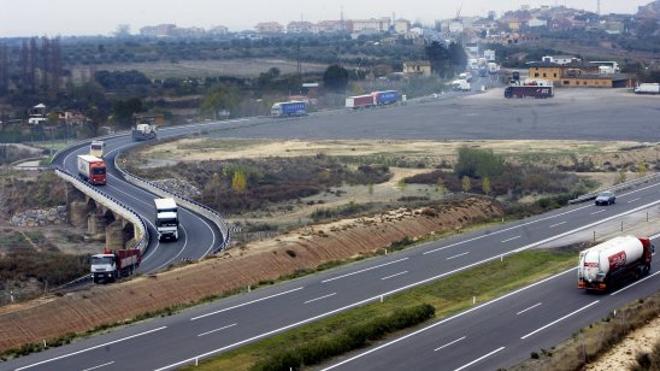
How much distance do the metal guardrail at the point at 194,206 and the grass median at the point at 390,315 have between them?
10.9m

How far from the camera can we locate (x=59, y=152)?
81.2m

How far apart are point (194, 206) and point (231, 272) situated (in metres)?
15.8

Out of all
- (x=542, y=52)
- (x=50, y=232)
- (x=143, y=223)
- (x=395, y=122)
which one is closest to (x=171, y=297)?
(x=143, y=223)

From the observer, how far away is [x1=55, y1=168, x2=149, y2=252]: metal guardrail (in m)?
46.9

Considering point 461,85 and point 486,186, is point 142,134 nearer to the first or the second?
point 486,186

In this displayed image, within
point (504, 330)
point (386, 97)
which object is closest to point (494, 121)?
point (386, 97)

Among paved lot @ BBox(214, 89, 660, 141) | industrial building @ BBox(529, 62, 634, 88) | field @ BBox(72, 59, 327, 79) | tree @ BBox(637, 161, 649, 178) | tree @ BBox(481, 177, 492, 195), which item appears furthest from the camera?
field @ BBox(72, 59, 327, 79)

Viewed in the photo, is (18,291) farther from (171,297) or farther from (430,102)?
(430,102)

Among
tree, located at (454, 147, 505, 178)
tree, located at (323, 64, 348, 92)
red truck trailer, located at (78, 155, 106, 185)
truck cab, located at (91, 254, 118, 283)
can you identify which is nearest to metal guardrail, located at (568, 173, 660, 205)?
tree, located at (454, 147, 505, 178)

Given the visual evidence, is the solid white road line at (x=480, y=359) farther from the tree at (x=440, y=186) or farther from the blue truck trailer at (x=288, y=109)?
the blue truck trailer at (x=288, y=109)

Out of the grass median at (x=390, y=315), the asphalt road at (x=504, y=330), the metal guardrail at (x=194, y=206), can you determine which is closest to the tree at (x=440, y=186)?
the metal guardrail at (x=194, y=206)

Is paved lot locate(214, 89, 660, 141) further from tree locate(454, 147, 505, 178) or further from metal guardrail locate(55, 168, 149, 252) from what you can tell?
metal guardrail locate(55, 168, 149, 252)

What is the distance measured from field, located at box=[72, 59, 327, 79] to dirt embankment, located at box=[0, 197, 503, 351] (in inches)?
4410

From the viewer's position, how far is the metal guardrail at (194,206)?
152 feet
